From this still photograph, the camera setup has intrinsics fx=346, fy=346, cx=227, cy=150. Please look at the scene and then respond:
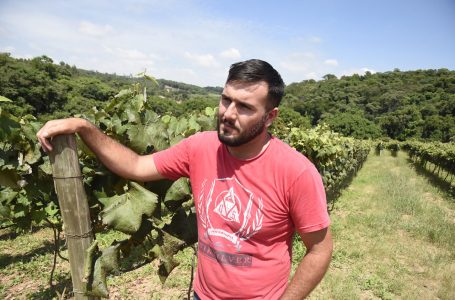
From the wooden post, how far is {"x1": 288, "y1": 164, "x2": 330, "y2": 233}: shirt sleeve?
1.12 meters

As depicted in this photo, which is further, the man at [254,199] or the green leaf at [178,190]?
the green leaf at [178,190]

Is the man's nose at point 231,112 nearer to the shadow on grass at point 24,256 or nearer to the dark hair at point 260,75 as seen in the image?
the dark hair at point 260,75

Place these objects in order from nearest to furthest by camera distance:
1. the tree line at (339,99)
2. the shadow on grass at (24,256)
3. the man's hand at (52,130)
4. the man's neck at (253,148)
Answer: the man's hand at (52,130), the man's neck at (253,148), the shadow on grass at (24,256), the tree line at (339,99)

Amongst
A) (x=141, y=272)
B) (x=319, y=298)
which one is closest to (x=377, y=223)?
(x=319, y=298)

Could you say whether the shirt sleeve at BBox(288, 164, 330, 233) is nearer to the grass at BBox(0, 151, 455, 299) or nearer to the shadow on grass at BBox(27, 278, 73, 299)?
the grass at BBox(0, 151, 455, 299)

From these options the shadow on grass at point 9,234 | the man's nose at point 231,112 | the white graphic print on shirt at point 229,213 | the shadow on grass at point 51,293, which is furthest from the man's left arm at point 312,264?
the shadow on grass at point 9,234

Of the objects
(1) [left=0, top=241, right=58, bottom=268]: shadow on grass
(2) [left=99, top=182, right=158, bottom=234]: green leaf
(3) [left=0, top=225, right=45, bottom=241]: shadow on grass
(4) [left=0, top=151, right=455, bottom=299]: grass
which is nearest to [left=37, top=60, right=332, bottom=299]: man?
(2) [left=99, top=182, right=158, bottom=234]: green leaf

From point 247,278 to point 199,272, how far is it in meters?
0.39

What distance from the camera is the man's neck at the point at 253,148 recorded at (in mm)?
1930

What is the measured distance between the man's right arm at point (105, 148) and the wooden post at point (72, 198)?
0.06 meters

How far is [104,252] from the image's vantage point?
2.15 meters

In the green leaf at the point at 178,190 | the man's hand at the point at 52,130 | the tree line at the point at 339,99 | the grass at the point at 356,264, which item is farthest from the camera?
the tree line at the point at 339,99

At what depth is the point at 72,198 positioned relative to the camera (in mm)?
1817

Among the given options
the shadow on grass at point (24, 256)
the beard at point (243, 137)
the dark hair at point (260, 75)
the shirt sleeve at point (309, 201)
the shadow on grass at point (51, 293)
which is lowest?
the shadow on grass at point (24, 256)
